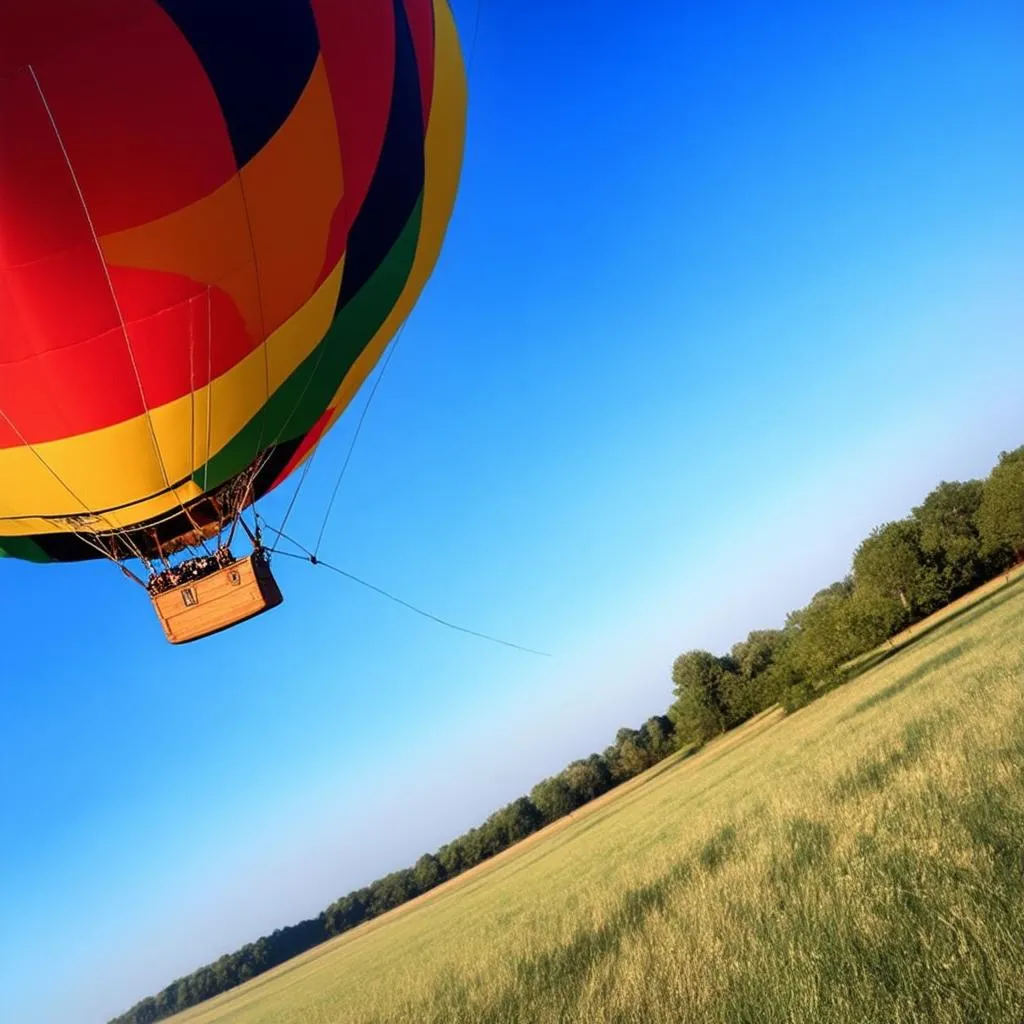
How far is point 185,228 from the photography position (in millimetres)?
5652

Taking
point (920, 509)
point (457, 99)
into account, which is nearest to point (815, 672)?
point (920, 509)

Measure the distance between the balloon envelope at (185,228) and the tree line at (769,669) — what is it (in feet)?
111

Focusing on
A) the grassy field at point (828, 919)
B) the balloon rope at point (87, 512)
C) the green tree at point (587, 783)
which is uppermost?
the balloon rope at point (87, 512)

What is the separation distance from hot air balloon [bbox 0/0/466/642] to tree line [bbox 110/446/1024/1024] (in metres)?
33.8

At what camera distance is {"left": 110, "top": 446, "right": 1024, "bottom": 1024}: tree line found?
3900 centimetres

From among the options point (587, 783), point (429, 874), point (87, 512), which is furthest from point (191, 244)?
point (429, 874)

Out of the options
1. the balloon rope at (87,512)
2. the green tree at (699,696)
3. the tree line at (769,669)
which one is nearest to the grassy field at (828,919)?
the balloon rope at (87,512)

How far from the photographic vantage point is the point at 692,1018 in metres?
3.12

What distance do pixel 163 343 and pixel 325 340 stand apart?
1.95 metres

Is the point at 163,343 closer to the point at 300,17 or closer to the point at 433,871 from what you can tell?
the point at 300,17

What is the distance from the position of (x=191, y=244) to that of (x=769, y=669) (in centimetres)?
5646

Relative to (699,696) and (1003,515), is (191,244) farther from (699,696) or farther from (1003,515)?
(699,696)

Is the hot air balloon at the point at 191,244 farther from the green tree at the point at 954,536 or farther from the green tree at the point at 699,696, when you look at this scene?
the green tree at the point at 699,696

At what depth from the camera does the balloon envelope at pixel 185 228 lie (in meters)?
5.07
